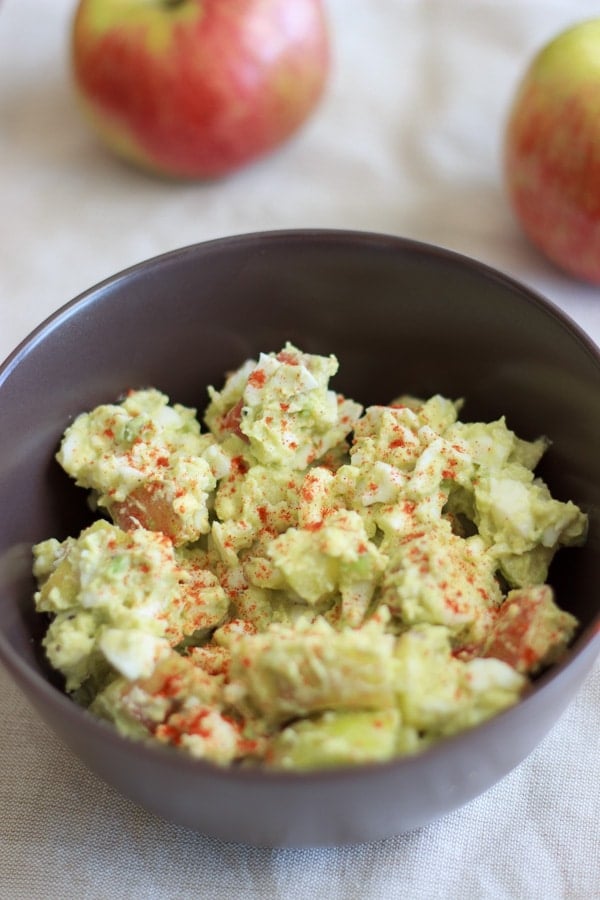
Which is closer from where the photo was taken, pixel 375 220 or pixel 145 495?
pixel 145 495

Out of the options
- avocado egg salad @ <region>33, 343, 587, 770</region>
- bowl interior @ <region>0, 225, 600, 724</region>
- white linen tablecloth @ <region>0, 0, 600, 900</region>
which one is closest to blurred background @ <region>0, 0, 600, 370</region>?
white linen tablecloth @ <region>0, 0, 600, 900</region>

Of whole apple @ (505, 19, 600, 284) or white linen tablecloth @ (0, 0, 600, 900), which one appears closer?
white linen tablecloth @ (0, 0, 600, 900)

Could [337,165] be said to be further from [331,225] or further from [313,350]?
[313,350]

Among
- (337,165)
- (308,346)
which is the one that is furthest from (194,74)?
(308,346)

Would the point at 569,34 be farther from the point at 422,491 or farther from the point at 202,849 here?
the point at 202,849

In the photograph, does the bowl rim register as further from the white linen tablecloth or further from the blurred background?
the blurred background

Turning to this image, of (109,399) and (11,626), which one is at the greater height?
(109,399)

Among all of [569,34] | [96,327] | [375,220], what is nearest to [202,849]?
[96,327]
